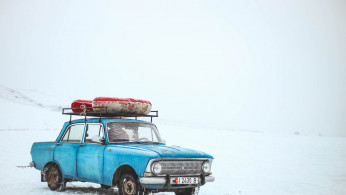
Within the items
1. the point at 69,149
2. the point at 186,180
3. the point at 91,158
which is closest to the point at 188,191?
the point at 186,180

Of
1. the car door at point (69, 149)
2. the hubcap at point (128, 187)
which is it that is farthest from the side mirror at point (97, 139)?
the hubcap at point (128, 187)

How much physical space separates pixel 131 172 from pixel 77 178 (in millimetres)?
1942

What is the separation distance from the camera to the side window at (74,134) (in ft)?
32.4

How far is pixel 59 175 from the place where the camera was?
9.97m

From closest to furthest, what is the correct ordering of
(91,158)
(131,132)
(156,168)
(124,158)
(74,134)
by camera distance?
(156,168)
(124,158)
(91,158)
(131,132)
(74,134)

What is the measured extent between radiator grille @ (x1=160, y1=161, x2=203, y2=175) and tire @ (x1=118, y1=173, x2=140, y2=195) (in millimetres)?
560

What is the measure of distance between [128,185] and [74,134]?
8.76 feet

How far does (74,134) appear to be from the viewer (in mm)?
10039

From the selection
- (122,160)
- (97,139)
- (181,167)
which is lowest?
(181,167)

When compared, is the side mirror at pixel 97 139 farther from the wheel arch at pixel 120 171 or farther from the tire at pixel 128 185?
the tire at pixel 128 185

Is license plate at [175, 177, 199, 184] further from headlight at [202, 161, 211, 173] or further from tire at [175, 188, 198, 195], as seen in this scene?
tire at [175, 188, 198, 195]

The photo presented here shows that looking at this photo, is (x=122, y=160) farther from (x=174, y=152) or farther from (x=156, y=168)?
(x=174, y=152)

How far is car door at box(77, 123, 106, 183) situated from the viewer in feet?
28.6

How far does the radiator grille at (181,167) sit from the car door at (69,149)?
2.68 meters
